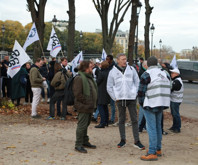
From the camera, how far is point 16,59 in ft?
36.8

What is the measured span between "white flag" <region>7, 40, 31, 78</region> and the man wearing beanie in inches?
237

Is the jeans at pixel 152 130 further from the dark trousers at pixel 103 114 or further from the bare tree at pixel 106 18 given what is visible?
the bare tree at pixel 106 18

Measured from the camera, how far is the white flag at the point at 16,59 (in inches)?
441

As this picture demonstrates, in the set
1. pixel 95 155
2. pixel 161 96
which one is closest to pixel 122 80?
pixel 161 96

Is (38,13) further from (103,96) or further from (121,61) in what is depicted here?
(121,61)

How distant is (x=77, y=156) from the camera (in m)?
6.23

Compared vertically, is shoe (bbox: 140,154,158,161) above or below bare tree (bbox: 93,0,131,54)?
below

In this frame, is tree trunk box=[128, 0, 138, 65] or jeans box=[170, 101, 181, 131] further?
tree trunk box=[128, 0, 138, 65]

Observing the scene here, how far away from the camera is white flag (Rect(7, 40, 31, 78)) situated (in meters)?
11.2

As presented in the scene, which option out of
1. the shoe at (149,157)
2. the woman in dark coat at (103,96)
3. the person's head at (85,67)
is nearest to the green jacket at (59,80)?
the woman in dark coat at (103,96)

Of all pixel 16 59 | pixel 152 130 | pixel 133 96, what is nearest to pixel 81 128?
pixel 133 96

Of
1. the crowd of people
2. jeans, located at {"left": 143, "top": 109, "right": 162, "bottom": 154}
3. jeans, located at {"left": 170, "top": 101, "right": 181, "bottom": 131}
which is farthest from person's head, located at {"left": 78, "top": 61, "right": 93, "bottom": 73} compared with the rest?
jeans, located at {"left": 170, "top": 101, "right": 181, "bottom": 131}

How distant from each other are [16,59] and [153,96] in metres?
6.40

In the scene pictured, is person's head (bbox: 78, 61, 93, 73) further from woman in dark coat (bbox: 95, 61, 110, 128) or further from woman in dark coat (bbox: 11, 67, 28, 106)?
woman in dark coat (bbox: 11, 67, 28, 106)
